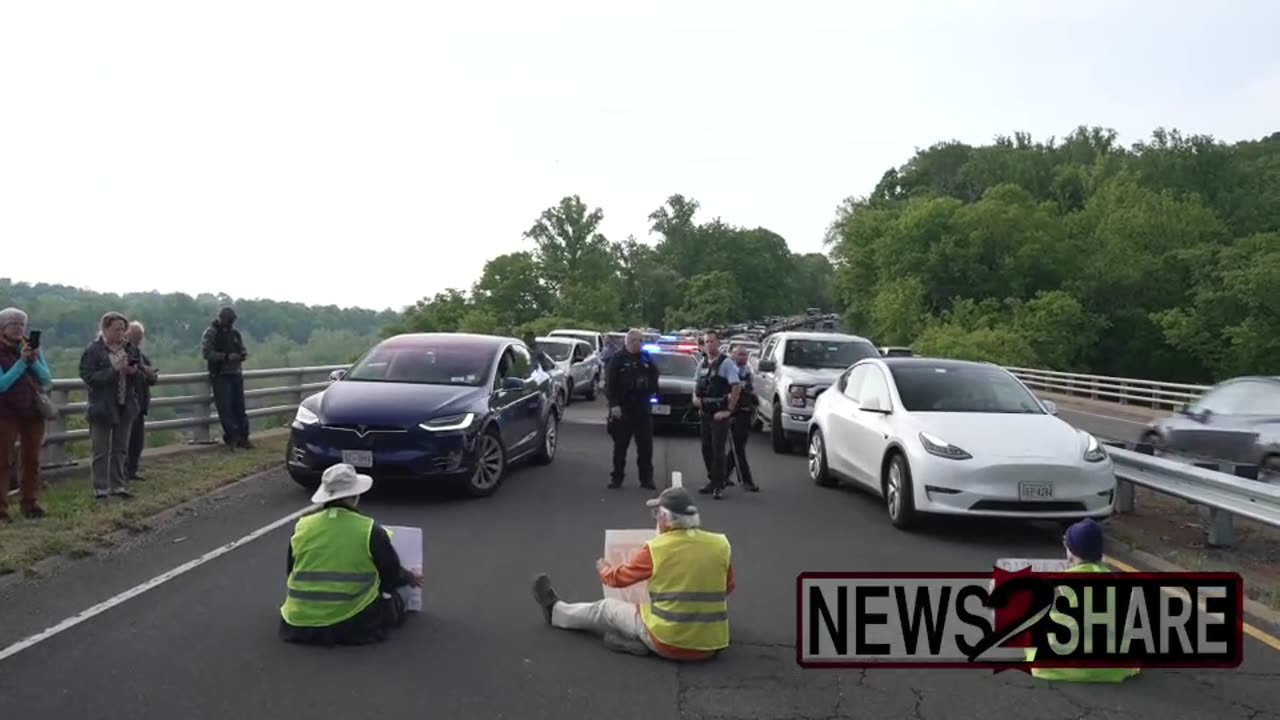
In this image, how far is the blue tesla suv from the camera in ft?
35.3

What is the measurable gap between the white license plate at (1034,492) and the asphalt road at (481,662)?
1.44 ft

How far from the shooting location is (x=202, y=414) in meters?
14.8

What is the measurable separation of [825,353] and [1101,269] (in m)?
55.1

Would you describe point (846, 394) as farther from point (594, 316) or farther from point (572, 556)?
point (594, 316)

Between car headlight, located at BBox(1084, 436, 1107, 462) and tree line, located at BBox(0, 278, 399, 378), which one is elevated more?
tree line, located at BBox(0, 278, 399, 378)

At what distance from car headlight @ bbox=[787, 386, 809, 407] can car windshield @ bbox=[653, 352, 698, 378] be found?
146 inches

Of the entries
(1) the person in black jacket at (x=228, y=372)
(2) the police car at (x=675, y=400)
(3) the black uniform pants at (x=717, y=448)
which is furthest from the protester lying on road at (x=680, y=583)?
(2) the police car at (x=675, y=400)

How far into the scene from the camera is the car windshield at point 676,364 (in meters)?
19.7

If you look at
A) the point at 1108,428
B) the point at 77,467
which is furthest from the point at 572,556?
the point at 1108,428

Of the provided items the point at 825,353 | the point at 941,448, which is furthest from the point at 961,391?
the point at 825,353

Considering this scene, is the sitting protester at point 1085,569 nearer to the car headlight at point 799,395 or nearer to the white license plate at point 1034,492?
the white license plate at point 1034,492

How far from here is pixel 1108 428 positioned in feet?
81.3

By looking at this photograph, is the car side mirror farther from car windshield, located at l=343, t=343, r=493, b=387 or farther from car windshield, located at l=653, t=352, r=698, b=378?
car windshield, located at l=653, t=352, r=698, b=378

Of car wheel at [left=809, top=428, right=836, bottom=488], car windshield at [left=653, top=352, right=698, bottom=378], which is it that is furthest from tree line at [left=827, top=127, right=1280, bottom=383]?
car wheel at [left=809, top=428, right=836, bottom=488]
